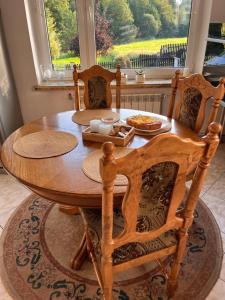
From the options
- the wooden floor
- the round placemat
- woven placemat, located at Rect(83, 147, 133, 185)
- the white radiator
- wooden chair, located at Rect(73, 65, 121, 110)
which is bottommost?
the wooden floor

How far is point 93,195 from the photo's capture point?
0.96 metres

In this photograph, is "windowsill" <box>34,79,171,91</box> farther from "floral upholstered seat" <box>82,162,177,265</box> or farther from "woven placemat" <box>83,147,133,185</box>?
"floral upholstered seat" <box>82,162,177,265</box>

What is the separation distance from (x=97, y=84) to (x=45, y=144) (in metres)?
0.87

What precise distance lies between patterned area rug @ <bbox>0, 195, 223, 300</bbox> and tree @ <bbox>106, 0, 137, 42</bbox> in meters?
1.98

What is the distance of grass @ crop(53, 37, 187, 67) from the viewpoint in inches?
102

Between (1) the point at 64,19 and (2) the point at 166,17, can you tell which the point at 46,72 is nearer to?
(1) the point at 64,19

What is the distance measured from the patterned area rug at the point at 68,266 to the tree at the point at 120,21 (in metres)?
1.98

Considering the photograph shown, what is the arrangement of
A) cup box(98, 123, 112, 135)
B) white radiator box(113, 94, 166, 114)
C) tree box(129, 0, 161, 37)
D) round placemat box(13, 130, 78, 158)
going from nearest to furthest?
round placemat box(13, 130, 78, 158) < cup box(98, 123, 112, 135) < tree box(129, 0, 161, 37) < white radiator box(113, 94, 166, 114)

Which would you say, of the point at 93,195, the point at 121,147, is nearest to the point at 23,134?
the point at 121,147

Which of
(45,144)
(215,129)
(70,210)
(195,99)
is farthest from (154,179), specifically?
(70,210)

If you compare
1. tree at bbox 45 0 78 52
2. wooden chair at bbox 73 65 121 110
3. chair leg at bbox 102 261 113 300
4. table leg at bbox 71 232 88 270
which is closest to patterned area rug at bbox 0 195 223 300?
table leg at bbox 71 232 88 270

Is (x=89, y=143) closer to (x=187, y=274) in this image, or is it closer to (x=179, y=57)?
(x=187, y=274)

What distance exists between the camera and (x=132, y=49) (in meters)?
2.64

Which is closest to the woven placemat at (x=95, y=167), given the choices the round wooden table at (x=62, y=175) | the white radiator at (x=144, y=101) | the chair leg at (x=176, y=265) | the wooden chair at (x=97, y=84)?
the round wooden table at (x=62, y=175)
